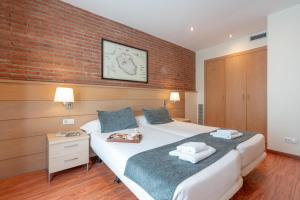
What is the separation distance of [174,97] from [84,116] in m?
2.20

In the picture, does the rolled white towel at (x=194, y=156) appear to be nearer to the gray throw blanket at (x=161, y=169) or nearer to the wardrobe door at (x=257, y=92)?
the gray throw blanket at (x=161, y=169)

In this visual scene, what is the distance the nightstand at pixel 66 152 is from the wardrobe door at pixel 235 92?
12.3 ft

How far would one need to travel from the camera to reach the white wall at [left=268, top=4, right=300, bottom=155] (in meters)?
2.64

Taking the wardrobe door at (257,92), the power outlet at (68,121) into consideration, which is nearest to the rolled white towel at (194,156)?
the power outlet at (68,121)

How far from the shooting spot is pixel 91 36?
9.09 feet

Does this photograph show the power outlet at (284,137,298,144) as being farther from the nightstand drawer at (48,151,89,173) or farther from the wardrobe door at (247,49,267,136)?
the nightstand drawer at (48,151,89,173)

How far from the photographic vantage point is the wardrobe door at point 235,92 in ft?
12.8

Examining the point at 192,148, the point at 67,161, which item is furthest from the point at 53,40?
the point at 192,148

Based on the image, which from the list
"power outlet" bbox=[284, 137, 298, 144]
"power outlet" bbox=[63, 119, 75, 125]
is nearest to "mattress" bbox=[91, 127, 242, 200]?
"power outlet" bbox=[63, 119, 75, 125]

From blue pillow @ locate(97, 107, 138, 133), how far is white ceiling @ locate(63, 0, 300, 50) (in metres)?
1.84

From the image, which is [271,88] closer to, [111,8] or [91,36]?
[111,8]

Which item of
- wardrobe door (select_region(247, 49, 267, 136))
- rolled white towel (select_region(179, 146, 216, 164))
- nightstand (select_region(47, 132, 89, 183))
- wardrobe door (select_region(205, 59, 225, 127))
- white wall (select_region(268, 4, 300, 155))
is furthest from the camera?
wardrobe door (select_region(205, 59, 225, 127))

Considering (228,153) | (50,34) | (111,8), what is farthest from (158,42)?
(228,153)

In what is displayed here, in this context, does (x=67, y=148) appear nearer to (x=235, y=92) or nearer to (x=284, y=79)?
(x=284, y=79)
